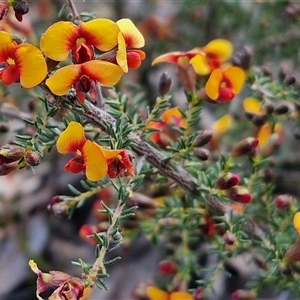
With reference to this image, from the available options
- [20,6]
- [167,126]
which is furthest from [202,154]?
[20,6]

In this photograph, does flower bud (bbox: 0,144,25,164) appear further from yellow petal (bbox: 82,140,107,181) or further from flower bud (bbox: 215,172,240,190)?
flower bud (bbox: 215,172,240,190)

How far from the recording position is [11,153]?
39.8 inches

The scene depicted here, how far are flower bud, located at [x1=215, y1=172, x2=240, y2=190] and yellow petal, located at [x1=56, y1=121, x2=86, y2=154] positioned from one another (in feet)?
1.15

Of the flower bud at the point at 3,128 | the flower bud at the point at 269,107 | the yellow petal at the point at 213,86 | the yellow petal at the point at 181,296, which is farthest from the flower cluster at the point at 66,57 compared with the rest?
the yellow petal at the point at 181,296

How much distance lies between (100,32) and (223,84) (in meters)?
0.38

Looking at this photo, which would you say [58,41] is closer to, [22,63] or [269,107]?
[22,63]

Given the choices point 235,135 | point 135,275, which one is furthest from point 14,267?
point 235,135

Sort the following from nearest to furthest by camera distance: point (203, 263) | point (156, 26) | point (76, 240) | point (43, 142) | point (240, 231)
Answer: point (43, 142)
point (240, 231)
point (203, 263)
point (76, 240)
point (156, 26)

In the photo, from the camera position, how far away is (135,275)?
6.79 ft

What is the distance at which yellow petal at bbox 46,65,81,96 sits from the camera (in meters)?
0.94

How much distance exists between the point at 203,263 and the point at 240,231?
781 mm

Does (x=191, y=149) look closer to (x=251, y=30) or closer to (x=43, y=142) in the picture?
(x=43, y=142)

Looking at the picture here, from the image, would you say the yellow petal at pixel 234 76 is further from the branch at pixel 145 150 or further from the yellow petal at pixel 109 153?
the yellow petal at pixel 109 153

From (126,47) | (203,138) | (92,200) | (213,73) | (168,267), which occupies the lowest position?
(92,200)
